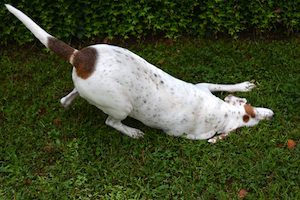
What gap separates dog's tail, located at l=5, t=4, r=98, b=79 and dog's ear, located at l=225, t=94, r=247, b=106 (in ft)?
6.97

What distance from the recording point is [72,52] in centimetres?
293

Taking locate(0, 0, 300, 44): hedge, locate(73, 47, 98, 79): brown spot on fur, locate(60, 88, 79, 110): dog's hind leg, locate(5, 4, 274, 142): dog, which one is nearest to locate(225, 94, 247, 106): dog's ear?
locate(5, 4, 274, 142): dog

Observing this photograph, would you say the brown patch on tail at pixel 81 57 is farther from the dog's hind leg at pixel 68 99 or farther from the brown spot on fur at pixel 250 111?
the brown spot on fur at pixel 250 111

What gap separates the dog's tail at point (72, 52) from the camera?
2.83 metres

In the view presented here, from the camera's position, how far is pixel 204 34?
5293 mm

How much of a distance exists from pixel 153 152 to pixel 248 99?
5.88 feet

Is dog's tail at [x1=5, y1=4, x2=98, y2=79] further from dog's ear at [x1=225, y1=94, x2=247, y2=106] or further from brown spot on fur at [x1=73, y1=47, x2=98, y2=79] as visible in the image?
dog's ear at [x1=225, y1=94, x2=247, y2=106]

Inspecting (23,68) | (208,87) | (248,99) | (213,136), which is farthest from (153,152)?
(23,68)

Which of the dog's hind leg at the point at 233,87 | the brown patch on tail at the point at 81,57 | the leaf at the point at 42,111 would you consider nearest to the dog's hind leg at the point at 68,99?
the leaf at the point at 42,111

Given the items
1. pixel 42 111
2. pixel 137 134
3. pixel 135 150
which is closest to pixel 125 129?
pixel 137 134

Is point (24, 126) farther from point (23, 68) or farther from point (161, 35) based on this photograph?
point (161, 35)

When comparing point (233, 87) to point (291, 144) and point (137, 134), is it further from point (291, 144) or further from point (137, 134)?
point (137, 134)

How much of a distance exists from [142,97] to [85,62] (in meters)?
0.77

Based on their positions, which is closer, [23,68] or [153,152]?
[153,152]
